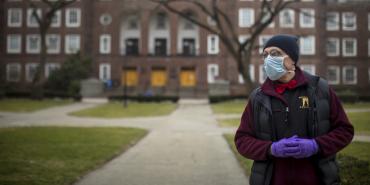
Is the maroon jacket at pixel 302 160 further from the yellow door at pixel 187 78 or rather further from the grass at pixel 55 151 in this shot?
the yellow door at pixel 187 78

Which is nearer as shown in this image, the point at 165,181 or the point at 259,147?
the point at 259,147

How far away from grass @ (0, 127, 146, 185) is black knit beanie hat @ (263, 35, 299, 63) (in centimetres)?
559

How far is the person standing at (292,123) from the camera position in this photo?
380 centimetres

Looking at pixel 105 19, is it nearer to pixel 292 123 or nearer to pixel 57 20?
pixel 57 20

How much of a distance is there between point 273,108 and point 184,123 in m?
18.9

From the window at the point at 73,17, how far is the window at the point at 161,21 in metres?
9.90

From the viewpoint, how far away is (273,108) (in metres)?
3.90

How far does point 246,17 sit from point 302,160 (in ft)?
178

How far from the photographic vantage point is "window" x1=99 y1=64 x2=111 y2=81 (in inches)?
2296

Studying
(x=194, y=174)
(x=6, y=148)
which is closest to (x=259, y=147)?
(x=194, y=174)

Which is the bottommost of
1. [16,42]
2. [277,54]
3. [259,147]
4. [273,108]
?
[259,147]

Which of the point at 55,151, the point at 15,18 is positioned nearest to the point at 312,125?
the point at 55,151

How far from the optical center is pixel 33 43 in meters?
58.2

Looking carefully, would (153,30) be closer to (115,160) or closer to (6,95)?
(6,95)
